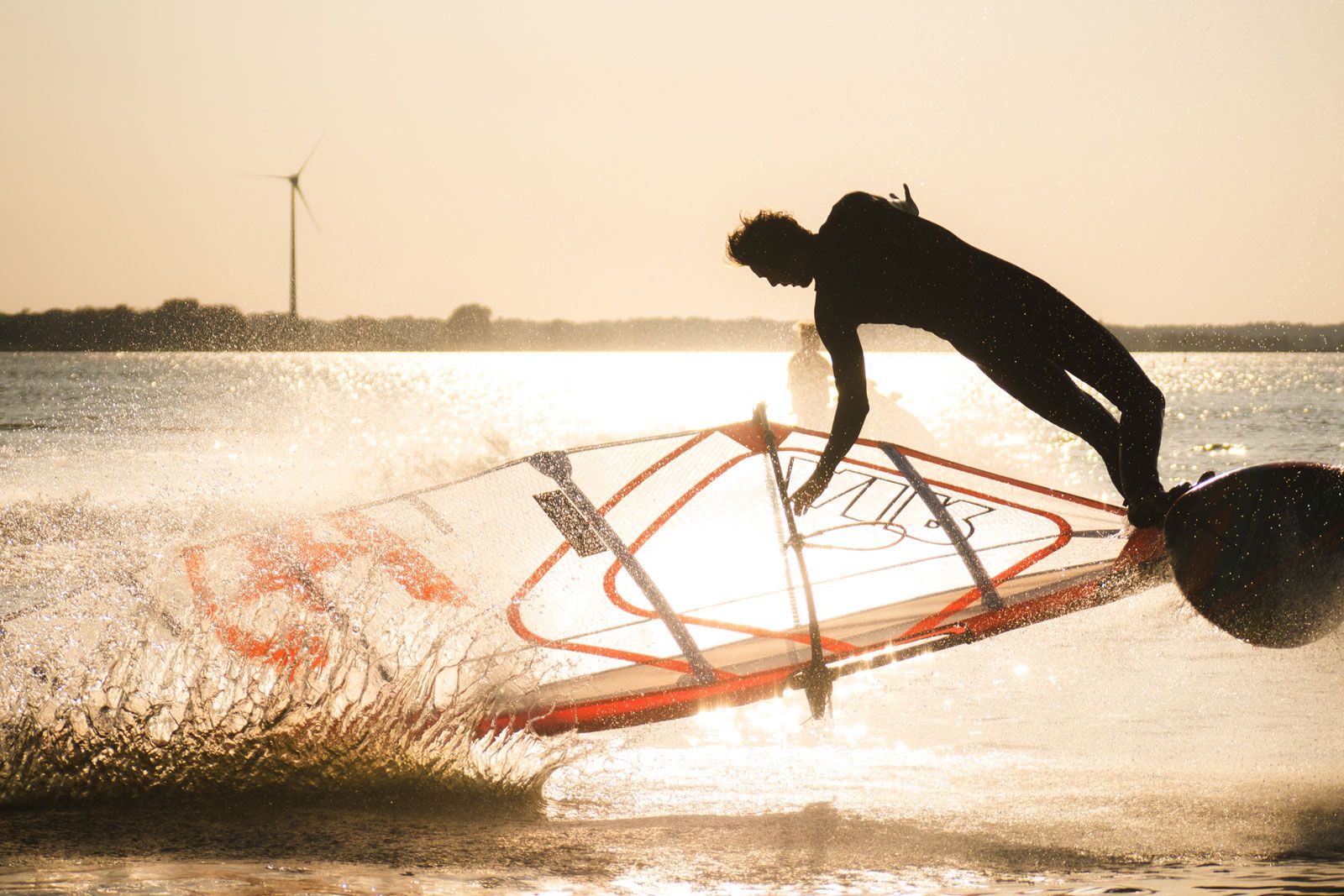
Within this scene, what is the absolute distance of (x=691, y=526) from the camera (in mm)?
5195

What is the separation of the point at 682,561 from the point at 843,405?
47.5 inches

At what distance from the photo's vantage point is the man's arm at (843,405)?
4.25 meters

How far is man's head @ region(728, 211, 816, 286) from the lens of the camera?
4.25m

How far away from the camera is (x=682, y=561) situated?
5148mm

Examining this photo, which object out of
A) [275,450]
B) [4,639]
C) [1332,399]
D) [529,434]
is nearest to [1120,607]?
[4,639]

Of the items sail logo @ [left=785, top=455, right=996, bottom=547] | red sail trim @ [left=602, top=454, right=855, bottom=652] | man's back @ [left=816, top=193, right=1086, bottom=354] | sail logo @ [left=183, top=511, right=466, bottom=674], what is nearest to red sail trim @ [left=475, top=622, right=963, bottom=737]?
red sail trim @ [left=602, top=454, right=855, bottom=652]

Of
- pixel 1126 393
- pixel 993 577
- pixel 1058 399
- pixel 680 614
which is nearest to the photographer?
pixel 1126 393

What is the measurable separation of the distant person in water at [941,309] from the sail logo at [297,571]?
5.46 ft

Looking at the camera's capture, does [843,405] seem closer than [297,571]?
Yes

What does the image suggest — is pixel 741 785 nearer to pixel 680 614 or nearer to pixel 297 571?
pixel 680 614

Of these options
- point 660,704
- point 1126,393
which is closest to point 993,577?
point 1126,393

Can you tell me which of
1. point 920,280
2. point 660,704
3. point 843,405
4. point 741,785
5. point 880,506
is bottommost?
point 741,785

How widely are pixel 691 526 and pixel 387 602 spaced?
1258 mm

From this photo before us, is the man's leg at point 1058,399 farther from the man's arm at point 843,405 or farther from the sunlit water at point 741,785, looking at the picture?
the sunlit water at point 741,785
